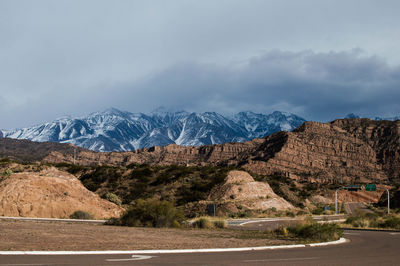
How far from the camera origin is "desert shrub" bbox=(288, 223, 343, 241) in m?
19.8

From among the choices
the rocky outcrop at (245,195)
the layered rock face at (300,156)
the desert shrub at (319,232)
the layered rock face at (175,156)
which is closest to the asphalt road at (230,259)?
the desert shrub at (319,232)

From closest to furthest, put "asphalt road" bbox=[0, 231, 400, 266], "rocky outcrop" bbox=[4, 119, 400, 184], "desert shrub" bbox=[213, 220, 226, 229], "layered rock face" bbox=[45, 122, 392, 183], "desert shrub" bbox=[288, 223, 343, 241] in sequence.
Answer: "asphalt road" bbox=[0, 231, 400, 266] → "desert shrub" bbox=[288, 223, 343, 241] → "desert shrub" bbox=[213, 220, 226, 229] → "layered rock face" bbox=[45, 122, 392, 183] → "rocky outcrop" bbox=[4, 119, 400, 184]

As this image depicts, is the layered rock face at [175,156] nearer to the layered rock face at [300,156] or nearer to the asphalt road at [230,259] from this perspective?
the layered rock face at [300,156]

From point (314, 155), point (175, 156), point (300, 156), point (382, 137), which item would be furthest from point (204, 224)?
point (175, 156)

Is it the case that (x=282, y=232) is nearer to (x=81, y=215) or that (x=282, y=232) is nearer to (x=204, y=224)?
(x=204, y=224)

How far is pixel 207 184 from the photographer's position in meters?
65.2

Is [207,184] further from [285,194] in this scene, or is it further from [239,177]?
[285,194]

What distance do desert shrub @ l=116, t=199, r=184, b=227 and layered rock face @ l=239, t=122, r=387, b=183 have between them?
320ft

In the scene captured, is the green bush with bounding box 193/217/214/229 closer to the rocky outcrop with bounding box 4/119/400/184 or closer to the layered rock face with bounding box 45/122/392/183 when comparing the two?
the layered rock face with bounding box 45/122/392/183

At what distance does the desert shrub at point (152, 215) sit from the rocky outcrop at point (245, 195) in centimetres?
2528

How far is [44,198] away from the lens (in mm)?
37594

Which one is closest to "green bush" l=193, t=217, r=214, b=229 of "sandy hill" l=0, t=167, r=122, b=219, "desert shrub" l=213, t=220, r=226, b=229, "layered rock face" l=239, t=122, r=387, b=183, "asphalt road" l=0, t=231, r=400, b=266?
"desert shrub" l=213, t=220, r=226, b=229

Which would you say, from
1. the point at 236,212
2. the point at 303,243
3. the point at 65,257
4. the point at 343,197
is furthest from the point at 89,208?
the point at 343,197

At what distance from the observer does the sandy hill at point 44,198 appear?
3616cm
